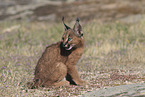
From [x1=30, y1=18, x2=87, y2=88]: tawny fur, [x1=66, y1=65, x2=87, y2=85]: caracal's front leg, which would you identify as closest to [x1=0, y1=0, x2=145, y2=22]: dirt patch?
[x1=30, y1=18, x2=87, y2=88]: tawny fur

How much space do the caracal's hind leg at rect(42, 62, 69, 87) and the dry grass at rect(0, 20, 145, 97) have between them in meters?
0.17

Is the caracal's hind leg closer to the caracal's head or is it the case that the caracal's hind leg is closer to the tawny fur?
the tawny fur

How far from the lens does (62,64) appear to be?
21.8 feet

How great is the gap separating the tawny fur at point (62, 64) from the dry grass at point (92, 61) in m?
0.23

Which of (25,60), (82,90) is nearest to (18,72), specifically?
(25,60)

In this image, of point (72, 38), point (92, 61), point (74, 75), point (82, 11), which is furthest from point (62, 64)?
point (82, 11)

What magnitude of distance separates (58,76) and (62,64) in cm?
34

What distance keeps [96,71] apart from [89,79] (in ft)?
3.51

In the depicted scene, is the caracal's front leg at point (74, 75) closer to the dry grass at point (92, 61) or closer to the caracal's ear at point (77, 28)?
the dry grass at point (92, 61)

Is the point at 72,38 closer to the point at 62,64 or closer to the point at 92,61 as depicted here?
the point at 62,64

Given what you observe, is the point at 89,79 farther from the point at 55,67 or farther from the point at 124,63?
the point at 124,63

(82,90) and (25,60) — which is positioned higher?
(25,60)

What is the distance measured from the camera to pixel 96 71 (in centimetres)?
862

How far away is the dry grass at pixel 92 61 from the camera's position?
6.62 m
